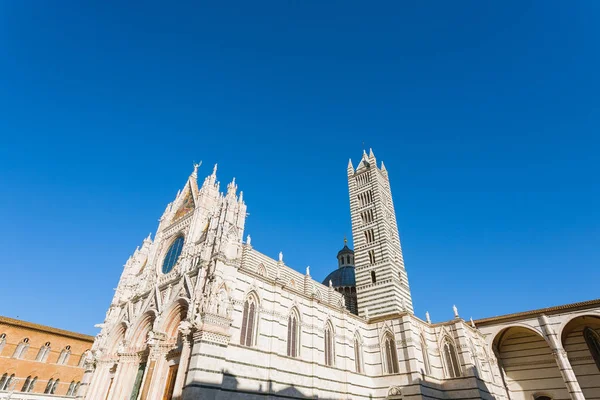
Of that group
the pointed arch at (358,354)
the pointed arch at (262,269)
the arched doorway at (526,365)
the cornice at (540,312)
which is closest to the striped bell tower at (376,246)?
the pointed arch at (358,354)

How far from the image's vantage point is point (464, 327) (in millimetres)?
25625

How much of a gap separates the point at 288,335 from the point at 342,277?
2444 centimetres

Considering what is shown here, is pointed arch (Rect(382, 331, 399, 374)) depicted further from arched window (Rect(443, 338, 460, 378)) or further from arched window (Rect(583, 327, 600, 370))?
arched window (Rect(583, 327, 600, 370))

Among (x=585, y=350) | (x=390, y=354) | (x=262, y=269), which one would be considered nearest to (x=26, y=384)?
(x=262, y=269)

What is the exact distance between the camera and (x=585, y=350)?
27.0 m

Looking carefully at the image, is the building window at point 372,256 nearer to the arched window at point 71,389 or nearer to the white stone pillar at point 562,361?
the white stone pillar at point 562,361

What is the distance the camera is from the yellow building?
94.0 ft

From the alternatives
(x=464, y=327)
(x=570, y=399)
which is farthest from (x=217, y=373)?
(x=570, y=399)

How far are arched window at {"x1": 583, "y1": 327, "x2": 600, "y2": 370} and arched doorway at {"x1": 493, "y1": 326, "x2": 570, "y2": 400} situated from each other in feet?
8.78

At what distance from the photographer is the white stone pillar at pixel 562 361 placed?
24.2 metres

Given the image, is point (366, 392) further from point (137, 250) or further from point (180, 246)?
point (137, 250)

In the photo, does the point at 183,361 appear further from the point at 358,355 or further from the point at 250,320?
the point at 358,355

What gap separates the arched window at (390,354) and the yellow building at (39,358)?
25.6 metres

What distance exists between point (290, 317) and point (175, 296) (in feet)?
23.5
